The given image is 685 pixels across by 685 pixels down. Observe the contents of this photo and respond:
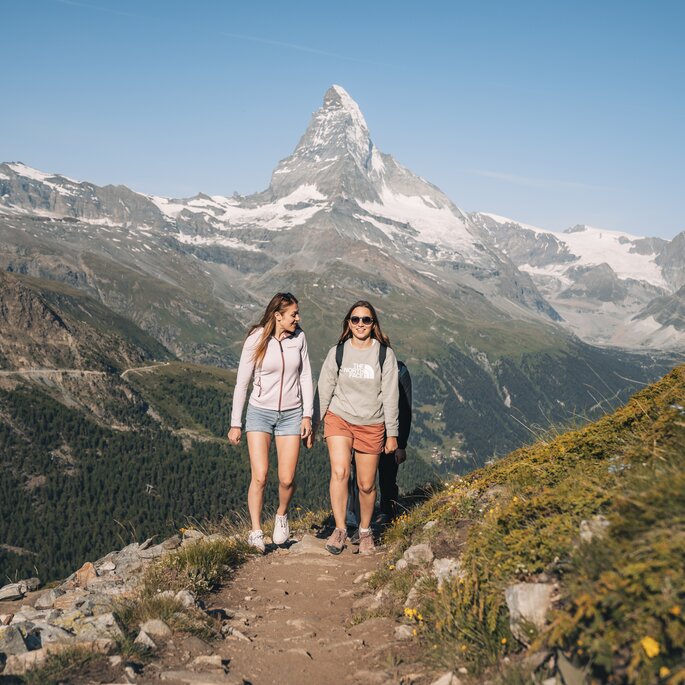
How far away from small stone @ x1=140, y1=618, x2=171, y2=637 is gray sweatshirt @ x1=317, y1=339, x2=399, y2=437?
19.0ft

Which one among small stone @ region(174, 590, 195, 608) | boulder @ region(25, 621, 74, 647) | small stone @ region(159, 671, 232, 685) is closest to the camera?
small stone @ region(159, 671, 232, 685)

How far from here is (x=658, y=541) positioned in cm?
534

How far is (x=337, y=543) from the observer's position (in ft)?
43.9

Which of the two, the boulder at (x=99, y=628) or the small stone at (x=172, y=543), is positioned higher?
the boulder at (x=99, y=628)

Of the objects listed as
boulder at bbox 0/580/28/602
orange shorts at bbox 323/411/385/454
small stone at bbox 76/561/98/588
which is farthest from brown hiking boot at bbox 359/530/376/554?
boulder at bbox 0/580/28/602

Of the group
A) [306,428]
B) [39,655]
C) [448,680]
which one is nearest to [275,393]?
[306,428]

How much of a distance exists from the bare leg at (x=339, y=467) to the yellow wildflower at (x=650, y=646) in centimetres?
845

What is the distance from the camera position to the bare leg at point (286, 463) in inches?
520

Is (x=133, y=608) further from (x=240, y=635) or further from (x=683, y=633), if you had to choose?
(x=683, y=633)

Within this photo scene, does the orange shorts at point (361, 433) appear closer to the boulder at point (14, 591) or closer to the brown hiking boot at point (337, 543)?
the brown hiking boot at point (337, 543)

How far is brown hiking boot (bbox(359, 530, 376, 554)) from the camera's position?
43.7ft

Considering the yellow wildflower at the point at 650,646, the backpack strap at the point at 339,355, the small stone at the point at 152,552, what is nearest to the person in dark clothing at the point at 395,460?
the backpack strap at the point at 339,355

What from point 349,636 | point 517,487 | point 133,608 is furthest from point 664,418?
point 133,608

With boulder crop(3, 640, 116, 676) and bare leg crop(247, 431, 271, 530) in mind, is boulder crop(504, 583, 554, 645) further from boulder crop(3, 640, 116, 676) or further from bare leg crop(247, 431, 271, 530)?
bare leg crop(247, 431, 271, 530)
